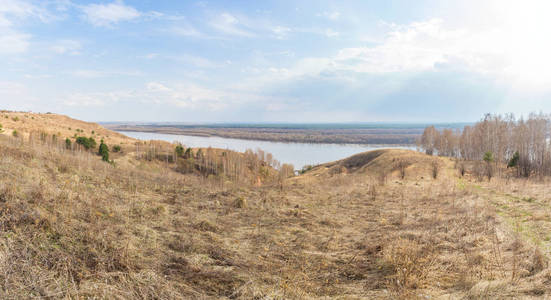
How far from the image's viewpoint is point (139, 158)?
3947cm

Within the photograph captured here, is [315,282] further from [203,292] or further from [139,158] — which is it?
[139,158]

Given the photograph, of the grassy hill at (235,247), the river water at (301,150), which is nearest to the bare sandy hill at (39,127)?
the river water at (301,150)

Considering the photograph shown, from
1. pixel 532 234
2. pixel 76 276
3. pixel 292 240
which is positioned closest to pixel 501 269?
pixel 532 234

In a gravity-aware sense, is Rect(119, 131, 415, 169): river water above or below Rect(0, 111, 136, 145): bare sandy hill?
below

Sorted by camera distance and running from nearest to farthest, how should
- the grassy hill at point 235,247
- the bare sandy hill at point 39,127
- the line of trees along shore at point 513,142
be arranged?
1. the grassy hill at point 235,247
2. the line of trees along shore at point 513,142
3. the bare sandy hill at point 39,127

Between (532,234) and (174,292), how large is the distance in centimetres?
888

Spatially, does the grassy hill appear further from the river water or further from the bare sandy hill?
the river water

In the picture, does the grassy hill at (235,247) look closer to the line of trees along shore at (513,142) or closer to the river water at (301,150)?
the line of trees along shore at (513,142)

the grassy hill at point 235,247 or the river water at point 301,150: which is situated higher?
the grassy hill at point 235,247

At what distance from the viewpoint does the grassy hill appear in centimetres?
429

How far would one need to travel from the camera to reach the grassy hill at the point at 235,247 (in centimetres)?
429

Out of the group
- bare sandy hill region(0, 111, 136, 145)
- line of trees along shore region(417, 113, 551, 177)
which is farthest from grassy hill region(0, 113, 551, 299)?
bare sandy hill region(0, 111, 136, 145)

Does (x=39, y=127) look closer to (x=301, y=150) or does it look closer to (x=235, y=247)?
(x=235, y=247)

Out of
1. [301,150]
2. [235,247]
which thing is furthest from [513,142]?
[301,150]
